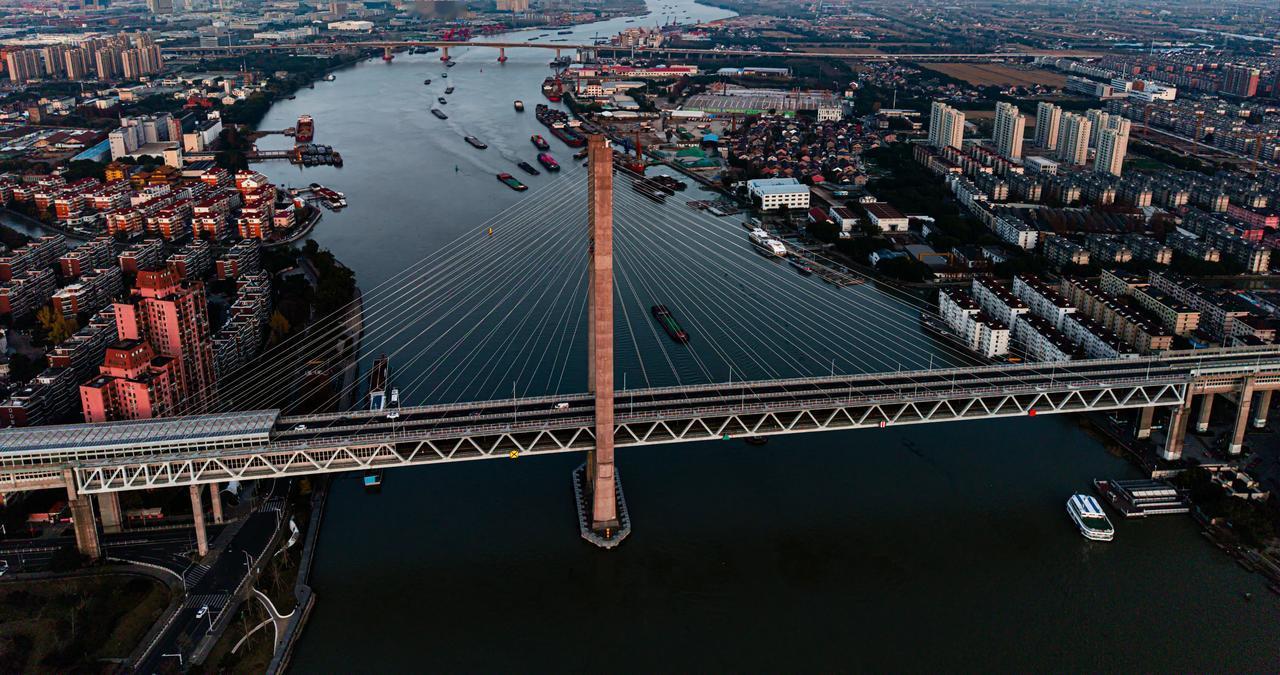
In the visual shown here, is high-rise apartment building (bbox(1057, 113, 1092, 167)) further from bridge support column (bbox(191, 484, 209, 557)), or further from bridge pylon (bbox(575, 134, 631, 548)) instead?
bridge support column (bbox(191, 484, 209, 557))

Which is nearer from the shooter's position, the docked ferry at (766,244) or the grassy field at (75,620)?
the grassy field at (75,620)

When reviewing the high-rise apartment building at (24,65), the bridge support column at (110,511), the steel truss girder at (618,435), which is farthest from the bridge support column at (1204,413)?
the high-rise apartment building at (24,65)

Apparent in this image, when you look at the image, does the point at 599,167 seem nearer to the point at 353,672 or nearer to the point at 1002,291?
the point at 353,672

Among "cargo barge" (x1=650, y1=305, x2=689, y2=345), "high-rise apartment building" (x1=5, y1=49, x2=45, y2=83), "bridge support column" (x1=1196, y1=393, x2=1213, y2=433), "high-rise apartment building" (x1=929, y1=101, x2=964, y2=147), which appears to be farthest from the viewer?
"high-rise apartment building" (x1=5, y1=49, x2=45, y2=83)

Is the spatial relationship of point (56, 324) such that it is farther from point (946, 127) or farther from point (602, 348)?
point (946, 127)

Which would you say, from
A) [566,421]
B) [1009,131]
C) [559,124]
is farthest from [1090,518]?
[559,124]

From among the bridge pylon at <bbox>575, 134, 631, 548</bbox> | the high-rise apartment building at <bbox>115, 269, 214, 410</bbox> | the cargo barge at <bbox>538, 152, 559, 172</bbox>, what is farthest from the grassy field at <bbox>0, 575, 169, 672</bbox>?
the cargo barge at <bbox>538, 152, 559, 172</bbox>

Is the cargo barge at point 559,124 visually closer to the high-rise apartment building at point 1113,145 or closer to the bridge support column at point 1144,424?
the high-rise apartment building at point 1113,145
